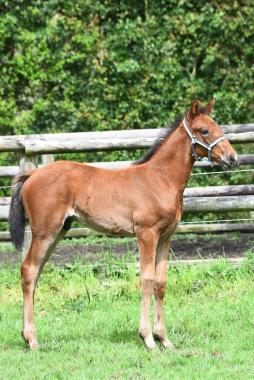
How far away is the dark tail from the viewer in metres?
7.25

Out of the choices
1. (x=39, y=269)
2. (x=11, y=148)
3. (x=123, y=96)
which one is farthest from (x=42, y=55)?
(x=39, y=269)

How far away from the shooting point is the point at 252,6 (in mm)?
15281

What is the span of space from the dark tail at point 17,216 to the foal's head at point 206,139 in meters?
1.54

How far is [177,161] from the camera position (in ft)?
23.7

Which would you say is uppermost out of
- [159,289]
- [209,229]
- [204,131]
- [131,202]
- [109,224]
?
[204,131]

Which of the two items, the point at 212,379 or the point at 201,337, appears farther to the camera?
the point at 201,337

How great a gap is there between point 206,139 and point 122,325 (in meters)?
1.94

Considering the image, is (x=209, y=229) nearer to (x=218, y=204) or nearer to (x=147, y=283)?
(x=218, y=204)

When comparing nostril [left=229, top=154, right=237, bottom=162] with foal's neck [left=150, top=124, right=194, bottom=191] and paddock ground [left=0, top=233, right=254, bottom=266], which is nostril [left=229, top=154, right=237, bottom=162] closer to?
foal's neck [left=150, top=124, right=194, bottom=191]

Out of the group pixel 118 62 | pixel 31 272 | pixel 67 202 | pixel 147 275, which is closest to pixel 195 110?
pixel 67 202

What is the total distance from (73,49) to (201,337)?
946 centimetres

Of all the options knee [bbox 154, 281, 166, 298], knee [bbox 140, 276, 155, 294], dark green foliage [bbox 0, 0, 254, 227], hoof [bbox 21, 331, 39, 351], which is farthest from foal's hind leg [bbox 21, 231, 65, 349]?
dark green foliage [bbox 0, 0, 254, 227]

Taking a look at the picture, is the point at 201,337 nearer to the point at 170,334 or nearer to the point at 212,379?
the point at 170,334

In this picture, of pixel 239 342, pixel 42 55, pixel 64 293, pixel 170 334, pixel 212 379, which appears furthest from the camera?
pixel 42 55
